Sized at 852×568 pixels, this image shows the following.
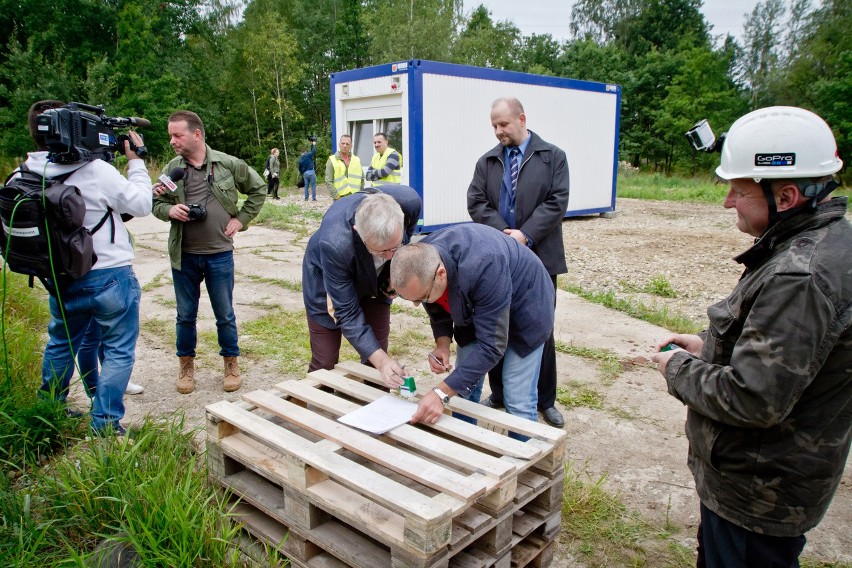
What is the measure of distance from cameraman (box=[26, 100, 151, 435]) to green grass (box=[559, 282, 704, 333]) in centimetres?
506

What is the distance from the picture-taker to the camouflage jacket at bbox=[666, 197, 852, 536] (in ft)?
5.24

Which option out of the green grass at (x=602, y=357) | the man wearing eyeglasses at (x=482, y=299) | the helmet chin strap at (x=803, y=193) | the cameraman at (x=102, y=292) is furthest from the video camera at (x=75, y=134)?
the green grass at (x=602, y=357)

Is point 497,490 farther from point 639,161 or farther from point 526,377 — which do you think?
point 639,161

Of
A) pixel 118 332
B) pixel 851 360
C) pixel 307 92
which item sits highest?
pixel 307 92

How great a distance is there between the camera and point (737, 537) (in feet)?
6.16

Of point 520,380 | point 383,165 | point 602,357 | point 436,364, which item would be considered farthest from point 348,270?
point 383,165

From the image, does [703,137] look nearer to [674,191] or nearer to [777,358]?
[777,358]

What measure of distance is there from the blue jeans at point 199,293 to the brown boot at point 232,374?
0.05m

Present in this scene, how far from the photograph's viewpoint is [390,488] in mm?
2066

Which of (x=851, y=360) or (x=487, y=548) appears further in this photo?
(x=487, y=548)

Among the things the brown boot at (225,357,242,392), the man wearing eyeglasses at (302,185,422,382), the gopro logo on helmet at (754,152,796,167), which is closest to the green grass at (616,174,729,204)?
the brown boot at (225,357,242,392)

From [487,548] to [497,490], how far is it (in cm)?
25

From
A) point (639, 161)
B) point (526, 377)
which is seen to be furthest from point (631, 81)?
point (526, 377)

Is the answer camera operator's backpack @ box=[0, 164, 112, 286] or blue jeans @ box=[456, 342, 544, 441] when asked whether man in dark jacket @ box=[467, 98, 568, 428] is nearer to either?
blue jeans @ box=[456, 342, 544, 441]
